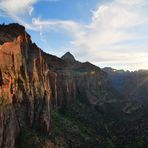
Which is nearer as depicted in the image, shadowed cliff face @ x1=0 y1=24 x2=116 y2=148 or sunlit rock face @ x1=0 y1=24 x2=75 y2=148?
shadowed cliff face @ x1=0 y1=24 x2=116 y2=148

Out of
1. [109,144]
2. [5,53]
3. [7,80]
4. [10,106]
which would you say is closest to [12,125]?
[10,106]

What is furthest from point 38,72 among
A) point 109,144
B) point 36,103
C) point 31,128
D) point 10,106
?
point 109,144

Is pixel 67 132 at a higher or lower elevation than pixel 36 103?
lower

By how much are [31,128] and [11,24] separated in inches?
1973

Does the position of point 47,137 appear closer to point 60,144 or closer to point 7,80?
point 60,144

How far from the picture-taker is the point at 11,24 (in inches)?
6619

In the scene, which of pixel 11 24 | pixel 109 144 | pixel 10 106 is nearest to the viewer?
pixel 10 106

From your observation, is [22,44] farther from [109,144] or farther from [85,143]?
[109,144]

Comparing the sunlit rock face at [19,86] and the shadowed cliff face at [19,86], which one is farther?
the sunlit rock face at [19,86]

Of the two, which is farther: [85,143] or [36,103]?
[85,143]

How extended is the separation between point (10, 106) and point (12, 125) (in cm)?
681

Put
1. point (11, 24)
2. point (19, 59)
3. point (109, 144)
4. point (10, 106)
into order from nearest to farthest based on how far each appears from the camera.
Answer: point (10, 106) < point (19, 59) < point (11, 24) < point (109, 144)

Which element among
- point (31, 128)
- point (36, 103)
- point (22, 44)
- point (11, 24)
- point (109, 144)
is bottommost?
point (109, 144)

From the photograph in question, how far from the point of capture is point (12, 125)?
124812 mm
